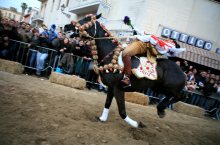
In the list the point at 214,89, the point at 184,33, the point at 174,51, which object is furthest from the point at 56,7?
the point at 174,51

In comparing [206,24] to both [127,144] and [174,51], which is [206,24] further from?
[127,144]

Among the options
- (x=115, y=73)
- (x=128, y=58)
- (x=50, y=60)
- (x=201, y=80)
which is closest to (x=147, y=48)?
(x=128, y=58)

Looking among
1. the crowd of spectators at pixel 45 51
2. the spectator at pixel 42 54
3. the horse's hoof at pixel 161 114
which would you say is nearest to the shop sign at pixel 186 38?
the crowd of spectators at pixel 45 51

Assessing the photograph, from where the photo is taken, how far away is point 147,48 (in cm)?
652

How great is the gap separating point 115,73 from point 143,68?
0.81 meters

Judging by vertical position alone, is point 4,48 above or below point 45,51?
below

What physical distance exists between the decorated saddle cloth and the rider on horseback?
151mm

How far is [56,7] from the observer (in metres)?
38.8

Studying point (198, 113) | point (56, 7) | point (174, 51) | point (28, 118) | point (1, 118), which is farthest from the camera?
point (56, 7)

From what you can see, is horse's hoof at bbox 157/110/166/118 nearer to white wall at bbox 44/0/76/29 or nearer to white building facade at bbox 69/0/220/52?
white building facade at bbox 69/0/220/52

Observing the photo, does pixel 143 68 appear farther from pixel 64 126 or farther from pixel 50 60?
pixel 50 60

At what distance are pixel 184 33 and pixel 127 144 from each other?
49.4 feet

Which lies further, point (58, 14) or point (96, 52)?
point (58, 14)

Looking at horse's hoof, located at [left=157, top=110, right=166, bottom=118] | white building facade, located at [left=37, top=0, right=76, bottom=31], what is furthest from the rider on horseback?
white building facade, located at [left=37, top=0, right=76, bottom=31]
